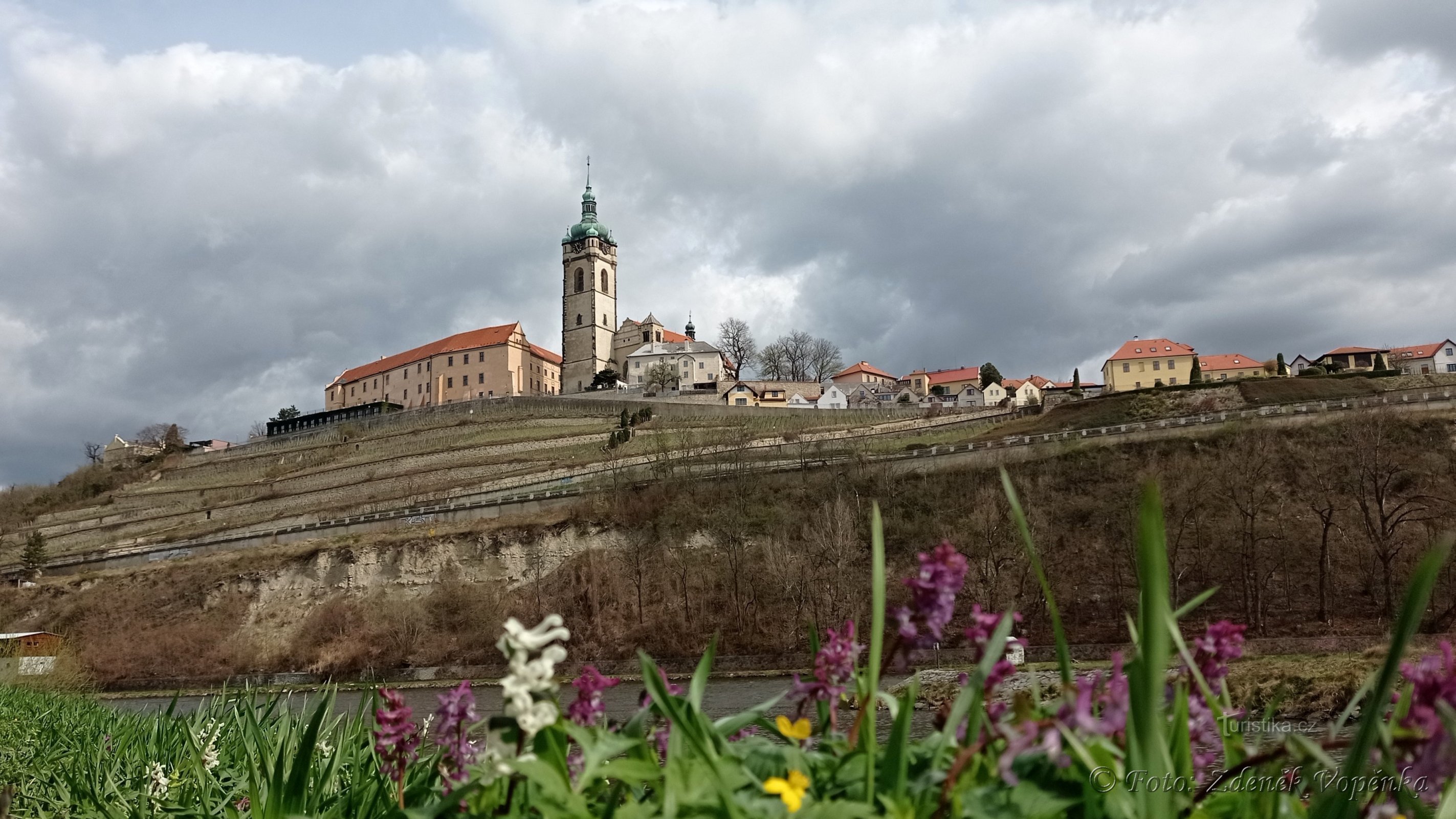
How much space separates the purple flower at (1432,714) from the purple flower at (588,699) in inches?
62.0

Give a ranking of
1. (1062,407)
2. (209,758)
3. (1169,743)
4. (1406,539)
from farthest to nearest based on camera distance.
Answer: (1062,407) → (1406,539) → (209,758) → (1169,743)

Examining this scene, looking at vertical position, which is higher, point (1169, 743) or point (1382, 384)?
point (1382, 384)

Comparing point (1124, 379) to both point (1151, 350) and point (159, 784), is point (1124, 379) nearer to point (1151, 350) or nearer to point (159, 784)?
point (1151, 350)

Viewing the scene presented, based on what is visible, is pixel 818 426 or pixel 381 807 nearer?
pixel 381 807

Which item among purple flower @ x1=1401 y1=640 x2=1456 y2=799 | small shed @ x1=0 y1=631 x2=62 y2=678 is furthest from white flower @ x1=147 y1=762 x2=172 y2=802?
small shed @ x1=0 y1=631 x2=62 y2=678

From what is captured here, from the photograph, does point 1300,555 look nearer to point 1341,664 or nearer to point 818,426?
point 1341,664

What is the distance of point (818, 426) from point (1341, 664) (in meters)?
64.3

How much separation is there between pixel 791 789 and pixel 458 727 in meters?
1.10

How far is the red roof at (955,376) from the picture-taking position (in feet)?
421

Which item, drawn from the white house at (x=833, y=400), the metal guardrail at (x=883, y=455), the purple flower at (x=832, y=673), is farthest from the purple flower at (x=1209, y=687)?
the white house at (x=833, y=400)

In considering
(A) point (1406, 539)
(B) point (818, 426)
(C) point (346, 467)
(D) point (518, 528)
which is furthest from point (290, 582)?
(A) point (1406, 539)

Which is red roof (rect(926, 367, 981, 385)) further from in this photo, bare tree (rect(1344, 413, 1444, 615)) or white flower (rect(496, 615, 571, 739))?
white flower (rect(496, 615, 571, 739))

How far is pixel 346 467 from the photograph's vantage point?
9856 centimetres

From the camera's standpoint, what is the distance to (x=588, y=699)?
7.63 feet
